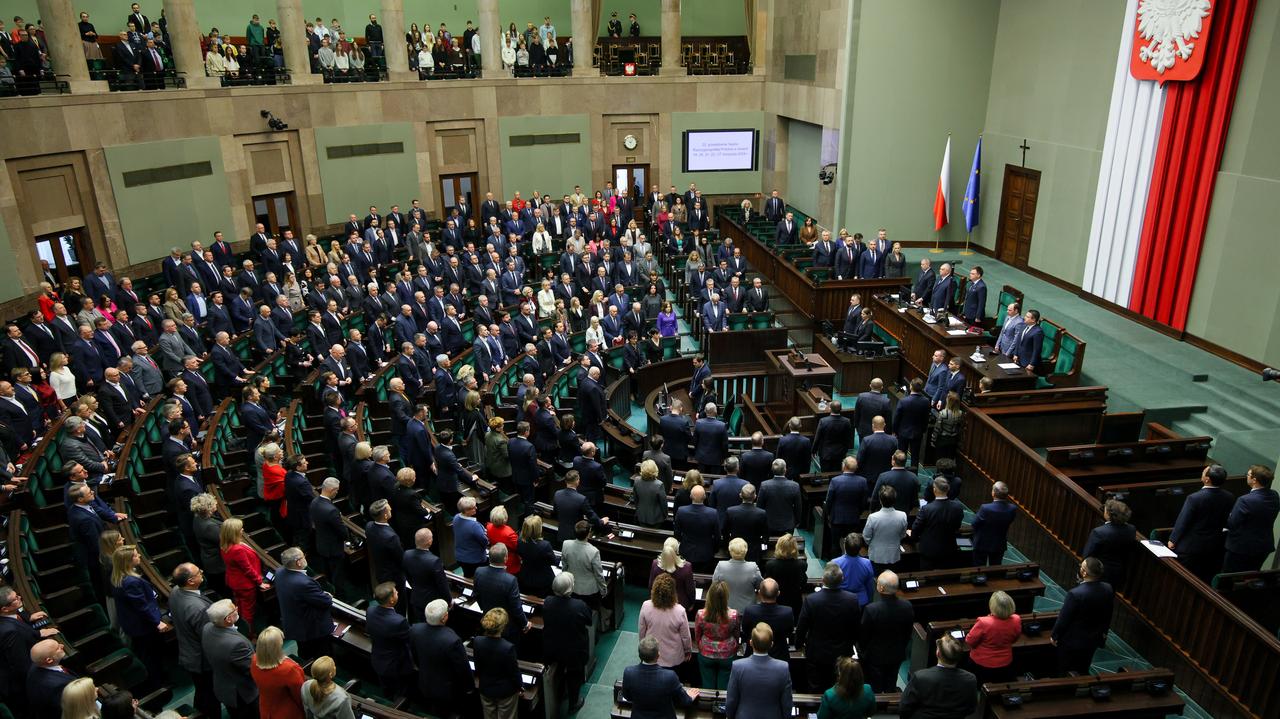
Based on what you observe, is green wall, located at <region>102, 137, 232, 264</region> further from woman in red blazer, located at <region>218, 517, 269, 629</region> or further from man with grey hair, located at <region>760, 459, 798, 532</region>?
man with grey hair, located at <region>760, 459, 798, 532</region>

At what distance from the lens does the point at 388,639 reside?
198 inches

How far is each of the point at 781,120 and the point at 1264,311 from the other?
1308 cm

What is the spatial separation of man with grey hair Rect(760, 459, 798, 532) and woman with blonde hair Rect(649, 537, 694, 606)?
142 centimetres

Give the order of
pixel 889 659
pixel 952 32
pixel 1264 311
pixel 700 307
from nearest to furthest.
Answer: pixel 889 659 < pixel 1264 311 < pixel 700 307 < pixel 952 32

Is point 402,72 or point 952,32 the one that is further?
point 402,72

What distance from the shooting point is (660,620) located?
16.4ft

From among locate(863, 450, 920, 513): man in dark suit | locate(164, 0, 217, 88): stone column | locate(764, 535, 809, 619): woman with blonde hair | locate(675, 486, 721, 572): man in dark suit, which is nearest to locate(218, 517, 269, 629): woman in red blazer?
locate(675, 486, 721, 572): man in dark suit

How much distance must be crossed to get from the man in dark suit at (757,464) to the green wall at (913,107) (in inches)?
444

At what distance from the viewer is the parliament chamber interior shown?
5.34 m

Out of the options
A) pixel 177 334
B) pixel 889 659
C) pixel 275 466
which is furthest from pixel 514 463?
pixel 177 334

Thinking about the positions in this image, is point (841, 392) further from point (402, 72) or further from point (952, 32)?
point (402, 72)

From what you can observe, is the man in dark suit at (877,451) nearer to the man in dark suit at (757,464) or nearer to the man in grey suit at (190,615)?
the man in dark suit at (757,464)

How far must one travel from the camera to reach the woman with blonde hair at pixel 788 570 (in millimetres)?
5531

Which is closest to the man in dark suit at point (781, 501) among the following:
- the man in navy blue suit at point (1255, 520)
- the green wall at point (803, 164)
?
the man in navy blue suit at point (1255, 520)
